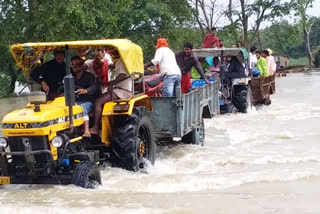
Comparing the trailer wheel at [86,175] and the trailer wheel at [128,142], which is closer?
the trailer wheel at [86,175]

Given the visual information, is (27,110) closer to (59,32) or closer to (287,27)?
(59,32)

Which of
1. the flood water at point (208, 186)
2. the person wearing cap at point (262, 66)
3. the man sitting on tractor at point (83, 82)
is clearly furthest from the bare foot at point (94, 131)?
the person wearing cap at point (262, 66)

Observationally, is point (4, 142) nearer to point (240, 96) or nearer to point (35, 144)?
point (35, 144)

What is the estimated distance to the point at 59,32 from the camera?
20.2 m

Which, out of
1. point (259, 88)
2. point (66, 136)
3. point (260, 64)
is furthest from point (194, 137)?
point (260, 64)

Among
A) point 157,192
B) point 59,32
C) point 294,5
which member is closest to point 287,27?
point 294,5

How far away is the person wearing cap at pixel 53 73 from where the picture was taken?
8.26 m

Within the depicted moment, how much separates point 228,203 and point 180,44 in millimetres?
29698

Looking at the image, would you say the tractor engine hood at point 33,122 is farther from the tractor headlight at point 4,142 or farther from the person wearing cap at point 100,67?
the person wearing cap at point 100,67

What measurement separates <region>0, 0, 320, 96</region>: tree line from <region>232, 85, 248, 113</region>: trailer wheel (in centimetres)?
623

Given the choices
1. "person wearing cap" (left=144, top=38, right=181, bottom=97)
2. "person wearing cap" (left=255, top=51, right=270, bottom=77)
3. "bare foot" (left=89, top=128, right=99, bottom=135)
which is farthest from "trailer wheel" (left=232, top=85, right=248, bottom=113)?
"bare foot" (left=89, top=128, right=99, bottom=135)

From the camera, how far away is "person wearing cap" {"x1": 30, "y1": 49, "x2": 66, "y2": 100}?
826 centimetres

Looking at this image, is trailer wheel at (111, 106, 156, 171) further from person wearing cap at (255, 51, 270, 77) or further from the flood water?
person wearing cap at (255, 51, 270, 77)

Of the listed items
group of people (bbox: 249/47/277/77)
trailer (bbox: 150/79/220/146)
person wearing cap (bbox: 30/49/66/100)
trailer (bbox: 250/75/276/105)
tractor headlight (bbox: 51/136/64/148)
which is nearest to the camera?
tractor headlight (bbox: 51/136/64/148)
